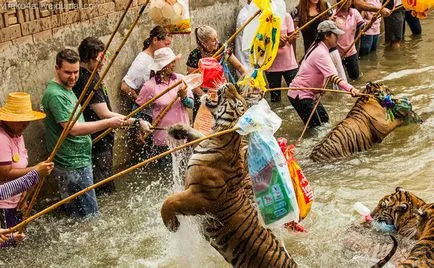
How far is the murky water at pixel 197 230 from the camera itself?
5.31 m

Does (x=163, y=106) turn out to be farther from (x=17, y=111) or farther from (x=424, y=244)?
(x=424, y=244)

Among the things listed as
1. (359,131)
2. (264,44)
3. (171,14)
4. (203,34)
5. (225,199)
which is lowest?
(359,131)

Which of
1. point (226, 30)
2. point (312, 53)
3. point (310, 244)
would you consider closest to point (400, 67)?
point (226, 30)

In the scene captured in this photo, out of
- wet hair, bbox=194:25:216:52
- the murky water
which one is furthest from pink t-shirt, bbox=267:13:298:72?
wet hair, bbox=194:25:216:52

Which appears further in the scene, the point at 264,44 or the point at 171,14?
the point at 171,14

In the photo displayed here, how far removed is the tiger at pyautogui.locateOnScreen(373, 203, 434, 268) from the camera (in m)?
4.15

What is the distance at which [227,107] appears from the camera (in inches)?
173

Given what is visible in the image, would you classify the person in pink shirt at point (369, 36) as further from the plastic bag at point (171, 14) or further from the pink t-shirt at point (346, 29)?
the plastic bag at point (171, 14)

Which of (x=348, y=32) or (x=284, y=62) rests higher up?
(x=348, y=32)

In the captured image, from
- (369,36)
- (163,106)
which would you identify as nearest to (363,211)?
(163,106)

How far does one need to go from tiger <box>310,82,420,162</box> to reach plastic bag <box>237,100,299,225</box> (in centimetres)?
305

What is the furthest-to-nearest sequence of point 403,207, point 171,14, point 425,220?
point 171,14, point 403,207, point 425,220

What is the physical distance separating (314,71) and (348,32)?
2523 mm

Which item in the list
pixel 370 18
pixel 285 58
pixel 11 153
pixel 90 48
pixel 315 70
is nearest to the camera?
pixel 11 153
